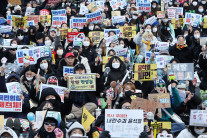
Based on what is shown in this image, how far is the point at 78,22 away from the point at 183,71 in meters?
5.54

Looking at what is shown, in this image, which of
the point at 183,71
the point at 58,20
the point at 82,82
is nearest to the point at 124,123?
the point at 82,82

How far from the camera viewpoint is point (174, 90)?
41.5 ft

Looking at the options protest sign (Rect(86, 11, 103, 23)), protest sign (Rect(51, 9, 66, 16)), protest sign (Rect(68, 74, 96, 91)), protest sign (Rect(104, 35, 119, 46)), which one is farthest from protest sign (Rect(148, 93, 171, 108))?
protest sign (Rect(51, 9, 66, 16))

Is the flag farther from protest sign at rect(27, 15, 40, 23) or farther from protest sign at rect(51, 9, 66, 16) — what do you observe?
protest sign at rect(51, 9, 66, 16)

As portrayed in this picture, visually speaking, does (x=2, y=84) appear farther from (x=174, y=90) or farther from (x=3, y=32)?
(x=3, y=32)

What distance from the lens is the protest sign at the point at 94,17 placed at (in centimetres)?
1877

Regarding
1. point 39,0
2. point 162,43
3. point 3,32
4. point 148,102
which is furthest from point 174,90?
point 39,0

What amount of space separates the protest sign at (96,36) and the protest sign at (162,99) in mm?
5272

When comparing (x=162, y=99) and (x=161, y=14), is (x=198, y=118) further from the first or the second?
(x=161, y=14)

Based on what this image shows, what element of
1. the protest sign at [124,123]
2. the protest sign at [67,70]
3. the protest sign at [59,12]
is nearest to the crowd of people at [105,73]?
the protest sign at [67,70]

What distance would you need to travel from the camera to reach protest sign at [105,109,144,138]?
9039 mm

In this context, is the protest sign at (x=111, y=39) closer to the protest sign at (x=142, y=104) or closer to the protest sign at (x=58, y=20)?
the protest sign at (x=58, y=20)

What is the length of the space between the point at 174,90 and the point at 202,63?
260cm

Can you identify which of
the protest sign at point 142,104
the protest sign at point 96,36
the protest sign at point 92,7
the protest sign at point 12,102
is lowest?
the protest sign at point 12,102
